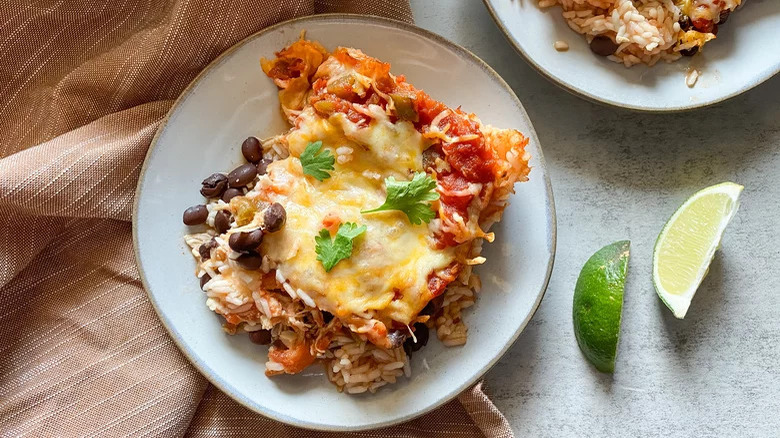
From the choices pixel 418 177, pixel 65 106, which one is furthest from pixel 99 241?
pixel 418 177

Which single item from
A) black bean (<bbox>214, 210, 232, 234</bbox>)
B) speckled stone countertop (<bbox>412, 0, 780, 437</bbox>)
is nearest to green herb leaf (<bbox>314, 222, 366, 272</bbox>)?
black bean (<bbox>214, 210, 232, 234</bbox>)

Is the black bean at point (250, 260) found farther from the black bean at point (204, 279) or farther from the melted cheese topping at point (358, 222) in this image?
the black bean at point (204, 279)

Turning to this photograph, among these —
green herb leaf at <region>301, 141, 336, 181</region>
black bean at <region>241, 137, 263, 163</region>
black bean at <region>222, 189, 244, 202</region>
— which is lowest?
black bean at <region>222, 189, 244, 202</region>

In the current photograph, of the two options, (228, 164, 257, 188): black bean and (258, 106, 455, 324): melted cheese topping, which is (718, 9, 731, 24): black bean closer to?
(258, 106, 455, 324): melted cheese topping

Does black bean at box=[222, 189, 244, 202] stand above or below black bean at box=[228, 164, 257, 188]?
below

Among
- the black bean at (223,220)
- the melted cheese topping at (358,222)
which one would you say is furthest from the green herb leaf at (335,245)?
the black bean at (223,220)

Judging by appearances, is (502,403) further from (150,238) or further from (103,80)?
(103,80)

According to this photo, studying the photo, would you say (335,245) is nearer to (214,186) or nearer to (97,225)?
(214,186)
